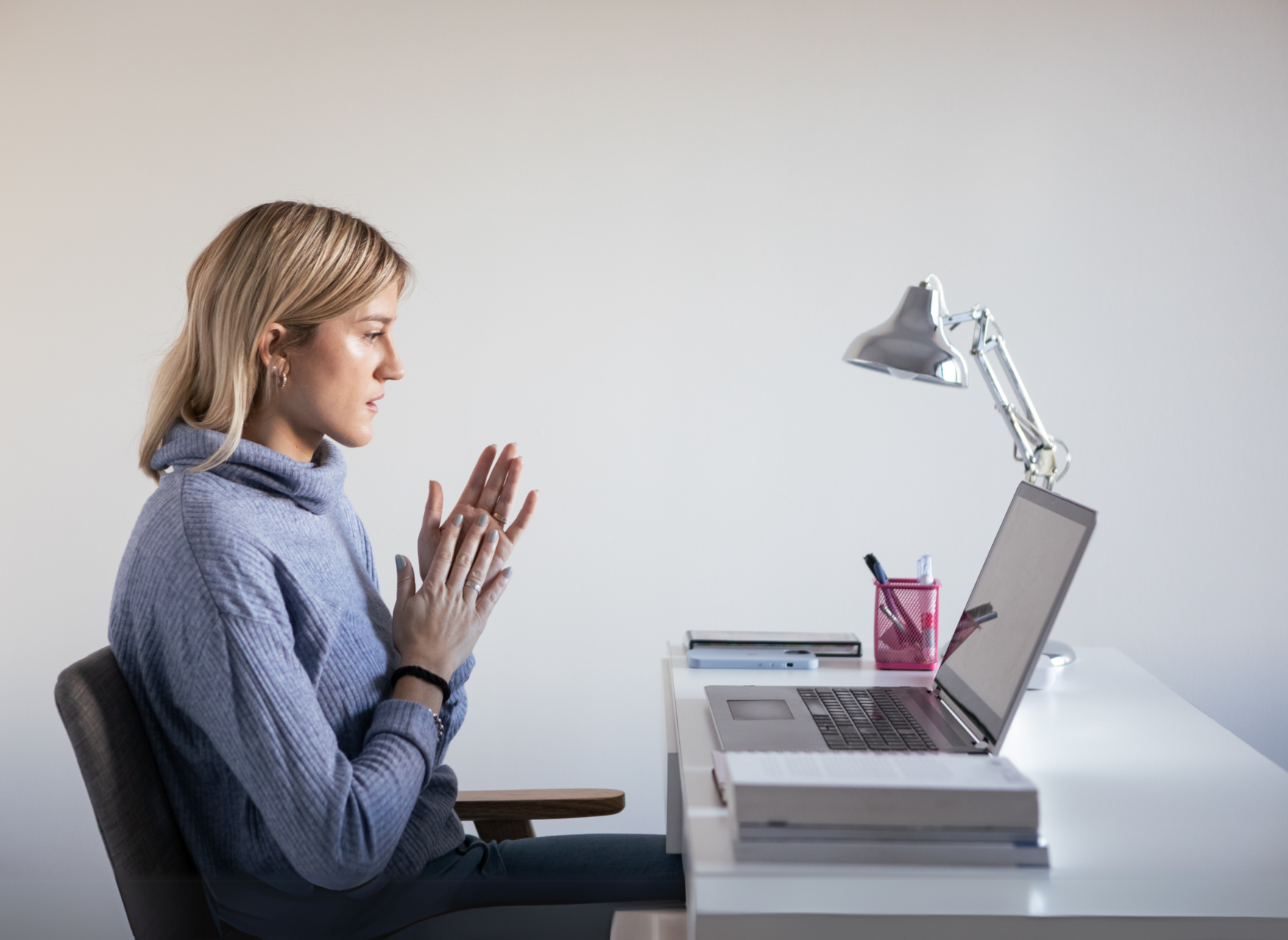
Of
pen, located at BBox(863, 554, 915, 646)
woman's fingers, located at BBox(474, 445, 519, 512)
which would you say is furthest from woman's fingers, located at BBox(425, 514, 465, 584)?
pen, located at BBox(863, 554, 915, 646)

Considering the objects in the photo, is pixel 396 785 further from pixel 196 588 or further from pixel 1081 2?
pixel 1081 2

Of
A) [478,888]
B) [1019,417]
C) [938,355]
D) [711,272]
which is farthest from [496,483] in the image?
[711,272]

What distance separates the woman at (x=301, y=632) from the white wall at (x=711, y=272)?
3.36 ft

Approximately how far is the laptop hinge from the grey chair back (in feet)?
2.72

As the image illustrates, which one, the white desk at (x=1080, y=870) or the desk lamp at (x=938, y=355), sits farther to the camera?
the desk lamp at (x=938, y=355)

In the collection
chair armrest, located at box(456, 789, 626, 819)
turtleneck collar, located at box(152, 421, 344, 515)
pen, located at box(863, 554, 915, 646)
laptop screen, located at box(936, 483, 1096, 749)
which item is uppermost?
turtleneck collar, located at box(152, 421, 344, 515)

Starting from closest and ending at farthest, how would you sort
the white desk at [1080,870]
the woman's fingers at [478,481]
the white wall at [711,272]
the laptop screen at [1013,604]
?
the white desk at [1080,870]
the laptop screen at [1013,604]
the woman's fingers at [478,481]
the white wall at [711,272]

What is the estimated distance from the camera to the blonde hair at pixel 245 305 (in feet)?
3.77

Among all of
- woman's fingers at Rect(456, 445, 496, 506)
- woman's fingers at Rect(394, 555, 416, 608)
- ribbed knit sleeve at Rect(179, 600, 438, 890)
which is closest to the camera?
ribbed knit sleeve at Rect(179, 600, 438, 890)

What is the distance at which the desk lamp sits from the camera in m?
1.45

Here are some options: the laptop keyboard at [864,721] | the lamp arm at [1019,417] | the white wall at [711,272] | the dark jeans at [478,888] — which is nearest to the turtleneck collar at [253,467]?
the dark jeans at [478,888]

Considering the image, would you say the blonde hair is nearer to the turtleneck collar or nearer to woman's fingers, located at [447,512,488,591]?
the turtleneck collar

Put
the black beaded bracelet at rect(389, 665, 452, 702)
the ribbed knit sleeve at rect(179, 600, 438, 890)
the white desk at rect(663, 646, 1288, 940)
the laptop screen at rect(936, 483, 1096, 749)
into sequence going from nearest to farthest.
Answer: the white desk at rect(663, 646, 1288, 940)
the ribbed knit sleeve at rect(179, 600, 438, 890)
the laptop screen at rect(936, 483, 1096, 749)
the black beaded bracelet at rect(389, 665, 452, 702)

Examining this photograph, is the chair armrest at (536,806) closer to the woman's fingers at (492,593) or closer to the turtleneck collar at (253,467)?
the woman's fingers at (492,593)
